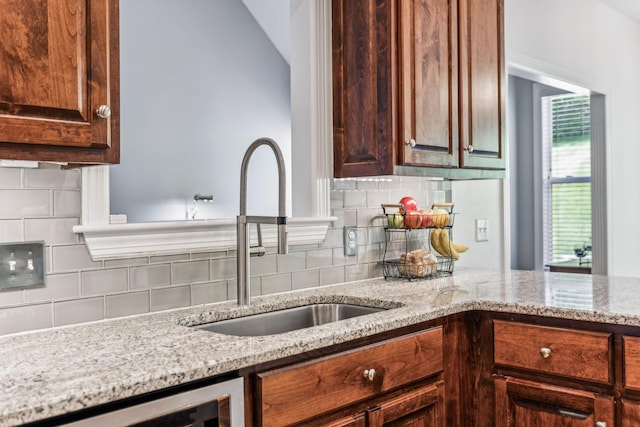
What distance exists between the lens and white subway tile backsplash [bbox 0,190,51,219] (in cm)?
149

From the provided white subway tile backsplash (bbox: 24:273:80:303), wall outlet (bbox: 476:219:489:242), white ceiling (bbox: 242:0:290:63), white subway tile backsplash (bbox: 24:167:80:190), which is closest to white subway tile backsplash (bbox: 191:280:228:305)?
white subway tile backsplash (bbox: 24:273:80:303)

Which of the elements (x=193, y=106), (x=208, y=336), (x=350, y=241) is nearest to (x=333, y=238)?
(x=350, y=241)

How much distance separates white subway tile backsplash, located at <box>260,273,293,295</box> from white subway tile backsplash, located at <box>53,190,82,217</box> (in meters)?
0.71

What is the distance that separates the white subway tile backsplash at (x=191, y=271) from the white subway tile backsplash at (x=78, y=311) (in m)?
0.25

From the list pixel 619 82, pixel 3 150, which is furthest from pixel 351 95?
pixel 619 82

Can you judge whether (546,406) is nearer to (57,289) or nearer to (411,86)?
(411,86)

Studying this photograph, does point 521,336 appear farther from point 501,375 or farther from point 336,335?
point 336,335

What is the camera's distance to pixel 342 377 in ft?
4.94

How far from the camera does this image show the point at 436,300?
6.35ft

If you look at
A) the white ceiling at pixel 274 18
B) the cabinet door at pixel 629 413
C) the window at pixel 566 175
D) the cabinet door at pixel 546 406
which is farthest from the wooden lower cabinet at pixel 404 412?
the window at pixel 566 175

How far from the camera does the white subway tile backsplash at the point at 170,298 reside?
1775 mm

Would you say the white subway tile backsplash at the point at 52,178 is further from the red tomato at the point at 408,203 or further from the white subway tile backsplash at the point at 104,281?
the red tomato at the point at 408,203

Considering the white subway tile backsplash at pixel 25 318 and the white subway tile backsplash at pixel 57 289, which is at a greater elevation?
the white subway tile backsplash at pixel 57 289

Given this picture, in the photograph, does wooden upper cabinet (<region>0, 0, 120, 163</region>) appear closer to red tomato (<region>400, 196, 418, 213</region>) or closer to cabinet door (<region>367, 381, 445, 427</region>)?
cabinet door (<region>367, 381, 445, 427</region>)
